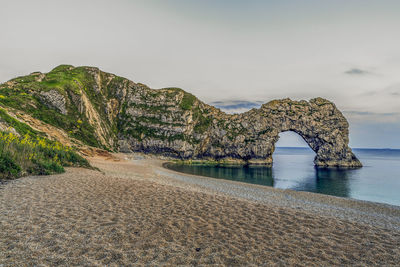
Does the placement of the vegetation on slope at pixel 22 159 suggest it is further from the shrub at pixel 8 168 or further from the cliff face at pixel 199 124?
the cliff face at pixel 199 124

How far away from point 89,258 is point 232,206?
8286mm

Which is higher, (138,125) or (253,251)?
(138,125)

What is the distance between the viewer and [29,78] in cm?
6581

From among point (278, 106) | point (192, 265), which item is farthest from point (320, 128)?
point (192, 265)

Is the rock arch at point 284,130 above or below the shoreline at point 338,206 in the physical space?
above

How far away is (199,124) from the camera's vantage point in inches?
4053

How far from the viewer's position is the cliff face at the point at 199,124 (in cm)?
9138

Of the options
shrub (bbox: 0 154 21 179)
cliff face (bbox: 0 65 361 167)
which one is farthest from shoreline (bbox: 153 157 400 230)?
cliff face (bbox: 0 65 361 167)

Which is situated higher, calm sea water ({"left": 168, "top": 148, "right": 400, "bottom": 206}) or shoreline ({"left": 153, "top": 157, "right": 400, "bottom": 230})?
shoreline ({"left": 153, "top": 157, "right": 400, "bottom": 230})

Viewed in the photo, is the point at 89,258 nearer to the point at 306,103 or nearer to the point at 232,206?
the point at 232,206

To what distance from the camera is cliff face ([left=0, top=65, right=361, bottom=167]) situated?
3597 inches

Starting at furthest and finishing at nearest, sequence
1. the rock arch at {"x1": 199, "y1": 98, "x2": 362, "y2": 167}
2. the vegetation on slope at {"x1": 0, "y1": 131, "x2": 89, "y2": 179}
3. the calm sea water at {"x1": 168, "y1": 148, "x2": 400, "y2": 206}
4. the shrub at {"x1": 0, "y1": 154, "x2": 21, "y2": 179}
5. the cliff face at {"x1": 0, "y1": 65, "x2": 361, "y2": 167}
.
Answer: the rock arch at {"x1": 199, "y1": 98, "x2": 362, "y2": 167} < the cliff face at {"x1": 0, "y1": 65, "x2": 361, "y2": 167} < the calm sea water at {"x1": 168, "y1": 148, "x2": 400, "y2": 206} < the vegetation on slope at {"x1": 0, "y1": 131, "x2": 89, "y2": 179} < the shrub at {"x1": 0, "y1": 154, "x2": 21, "y2": 179}

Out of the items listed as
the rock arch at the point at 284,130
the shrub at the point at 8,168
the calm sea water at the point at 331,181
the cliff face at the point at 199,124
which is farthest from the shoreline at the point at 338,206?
the rock arch at the point at 284,130

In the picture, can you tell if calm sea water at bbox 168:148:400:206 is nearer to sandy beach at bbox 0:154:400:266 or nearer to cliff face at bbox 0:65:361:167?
cliff face at bbox 0:65:361:167
